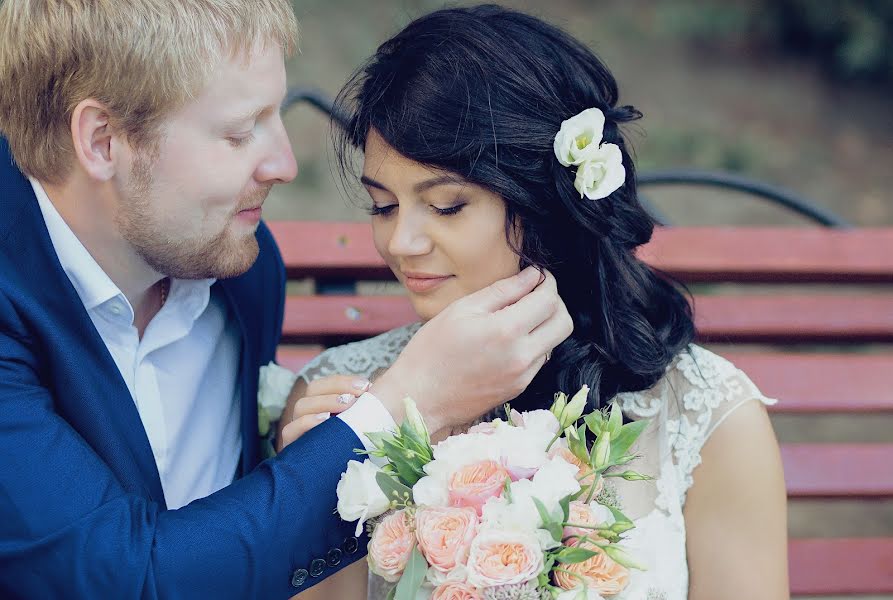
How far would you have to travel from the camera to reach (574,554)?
177 cm

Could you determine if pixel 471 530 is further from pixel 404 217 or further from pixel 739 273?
pixel 739 273

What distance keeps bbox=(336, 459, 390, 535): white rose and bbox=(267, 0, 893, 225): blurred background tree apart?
14.6 feet

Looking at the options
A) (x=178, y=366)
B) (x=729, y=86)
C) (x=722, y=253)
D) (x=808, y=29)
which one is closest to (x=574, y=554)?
(x=178, y=366)

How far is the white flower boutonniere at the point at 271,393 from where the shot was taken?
2709 millimetres

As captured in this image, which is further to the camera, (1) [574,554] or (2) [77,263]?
(2) [77,263]

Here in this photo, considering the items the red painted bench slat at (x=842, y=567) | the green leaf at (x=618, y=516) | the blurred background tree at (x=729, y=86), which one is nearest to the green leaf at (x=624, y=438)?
the green leaf at (x=618, y=516)

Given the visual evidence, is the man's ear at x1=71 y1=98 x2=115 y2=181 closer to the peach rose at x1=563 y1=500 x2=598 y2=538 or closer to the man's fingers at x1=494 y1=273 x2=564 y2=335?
the man's fingers at x1=494 y1=273 x2=564 y2=335

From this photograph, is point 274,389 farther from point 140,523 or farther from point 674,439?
point 674,439

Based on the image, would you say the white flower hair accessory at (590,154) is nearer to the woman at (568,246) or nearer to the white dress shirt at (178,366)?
the woman at (568,246)

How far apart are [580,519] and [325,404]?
0.71m

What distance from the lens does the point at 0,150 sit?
2.50m

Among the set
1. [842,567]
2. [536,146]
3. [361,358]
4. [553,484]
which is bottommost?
[842,567]

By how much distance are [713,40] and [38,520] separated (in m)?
7.30

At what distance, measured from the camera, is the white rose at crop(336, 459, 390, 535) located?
6.33 ft
